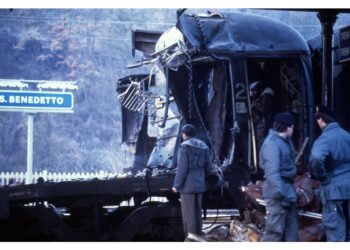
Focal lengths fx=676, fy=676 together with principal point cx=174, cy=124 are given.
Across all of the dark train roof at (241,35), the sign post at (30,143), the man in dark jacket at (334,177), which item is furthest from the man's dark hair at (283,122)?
the sign post at (30,143)

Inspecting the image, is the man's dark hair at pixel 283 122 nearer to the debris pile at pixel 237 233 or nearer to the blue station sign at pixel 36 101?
the debris pile at pixel 237 233

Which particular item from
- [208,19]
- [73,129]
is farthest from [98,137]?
[208,19]

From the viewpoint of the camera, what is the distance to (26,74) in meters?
8.49

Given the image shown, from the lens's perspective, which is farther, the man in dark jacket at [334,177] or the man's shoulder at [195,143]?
the man's shoulder at [195,143]

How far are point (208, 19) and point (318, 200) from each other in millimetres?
2555

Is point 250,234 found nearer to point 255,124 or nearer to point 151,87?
point 255,124

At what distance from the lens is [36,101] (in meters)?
8.68

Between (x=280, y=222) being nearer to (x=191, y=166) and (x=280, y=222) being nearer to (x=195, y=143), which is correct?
(x=191, y=166)

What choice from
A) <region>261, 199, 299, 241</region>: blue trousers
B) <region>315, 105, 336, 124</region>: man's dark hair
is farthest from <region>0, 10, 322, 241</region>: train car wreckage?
<region>315, 105, 336, 124</region>: man's dark hair

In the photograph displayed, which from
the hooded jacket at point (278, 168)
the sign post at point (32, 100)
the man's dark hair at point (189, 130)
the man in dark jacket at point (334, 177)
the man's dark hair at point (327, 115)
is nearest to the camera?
the hooded jacket at point (278, 168)

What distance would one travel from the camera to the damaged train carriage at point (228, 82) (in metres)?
7.77

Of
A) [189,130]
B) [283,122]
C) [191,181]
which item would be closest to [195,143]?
[189,130]

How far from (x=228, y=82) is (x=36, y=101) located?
2567 mm

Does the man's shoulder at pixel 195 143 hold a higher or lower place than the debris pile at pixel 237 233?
higher
